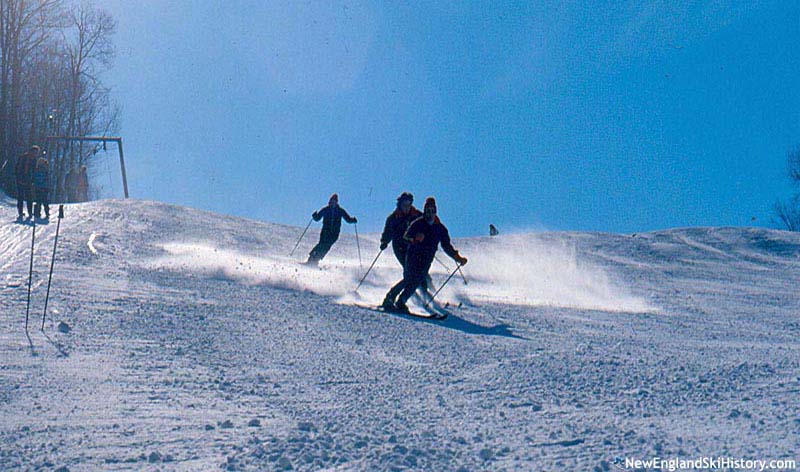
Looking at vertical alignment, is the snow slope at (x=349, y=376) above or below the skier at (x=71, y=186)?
below

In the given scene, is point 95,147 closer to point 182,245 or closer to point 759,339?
point 182,245

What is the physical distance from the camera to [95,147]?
181 feet

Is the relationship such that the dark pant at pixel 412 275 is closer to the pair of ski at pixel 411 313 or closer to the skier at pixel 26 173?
the pair of ski at pixel 411 313

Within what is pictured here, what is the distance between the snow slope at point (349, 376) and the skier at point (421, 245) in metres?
0.90

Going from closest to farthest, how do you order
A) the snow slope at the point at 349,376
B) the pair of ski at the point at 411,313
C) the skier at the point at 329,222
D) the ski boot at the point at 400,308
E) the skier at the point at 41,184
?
the snow slope at the point at 349,376, the pair of ski at the point at 411,313, the ski boot at the point at 400,308, the skier at the point at 329,222, the skier at the point at 41,184

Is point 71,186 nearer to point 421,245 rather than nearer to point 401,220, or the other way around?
point 401,220

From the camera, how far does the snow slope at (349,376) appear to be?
442 cm

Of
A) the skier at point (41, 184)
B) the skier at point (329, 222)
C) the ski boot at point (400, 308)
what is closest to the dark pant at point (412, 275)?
the ski boot at point (400, 308)

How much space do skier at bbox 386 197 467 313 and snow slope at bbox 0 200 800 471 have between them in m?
0.90

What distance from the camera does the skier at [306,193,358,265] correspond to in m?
16.4

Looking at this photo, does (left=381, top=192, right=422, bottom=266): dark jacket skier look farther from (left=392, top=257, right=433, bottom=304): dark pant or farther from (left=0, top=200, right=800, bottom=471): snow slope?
(left=392, top=257, right=433, bottom=304): dark pant

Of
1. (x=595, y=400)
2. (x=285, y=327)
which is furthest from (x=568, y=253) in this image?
(x=595, y=400)

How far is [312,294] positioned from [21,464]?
7.61 metres

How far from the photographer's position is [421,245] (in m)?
11.1
